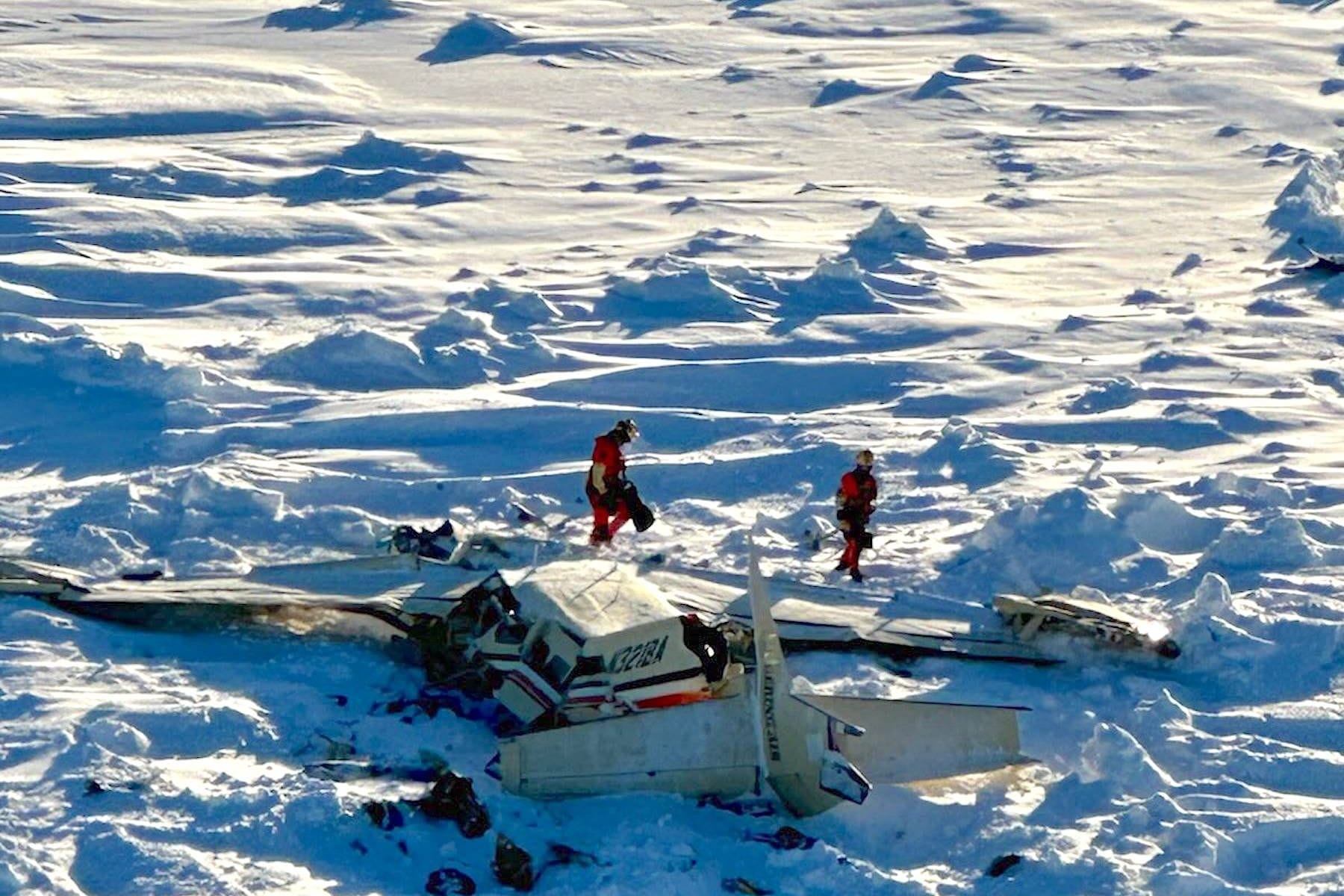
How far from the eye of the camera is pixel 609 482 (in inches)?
596

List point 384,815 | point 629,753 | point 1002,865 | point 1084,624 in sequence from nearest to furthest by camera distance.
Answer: point 1002,865, point 384,815, point 629,753, point 1084,624

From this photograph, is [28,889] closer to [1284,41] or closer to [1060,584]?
[1060,584]

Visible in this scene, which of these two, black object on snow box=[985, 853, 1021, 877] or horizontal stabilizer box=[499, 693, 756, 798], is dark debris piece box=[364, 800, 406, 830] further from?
black object on snow box=[985, 853, 1021, 877]

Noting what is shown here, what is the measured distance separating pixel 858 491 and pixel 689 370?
5344 millimetres

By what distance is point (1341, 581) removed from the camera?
48.7ft

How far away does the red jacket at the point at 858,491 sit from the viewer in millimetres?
14648

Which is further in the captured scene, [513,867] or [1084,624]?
[1084,624]

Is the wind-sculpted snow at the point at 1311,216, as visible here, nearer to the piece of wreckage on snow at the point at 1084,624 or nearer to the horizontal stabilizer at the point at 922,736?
the piece of wreckage on snow at the point at 1084,624

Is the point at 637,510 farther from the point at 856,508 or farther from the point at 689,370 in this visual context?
the point at 689,370

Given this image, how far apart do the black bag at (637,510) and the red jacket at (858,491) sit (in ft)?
4.90

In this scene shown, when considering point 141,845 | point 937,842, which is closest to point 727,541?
point 937,842

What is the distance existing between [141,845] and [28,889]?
676mm

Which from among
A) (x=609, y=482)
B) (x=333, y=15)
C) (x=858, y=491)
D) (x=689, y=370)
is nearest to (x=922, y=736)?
(x=858, y=491)

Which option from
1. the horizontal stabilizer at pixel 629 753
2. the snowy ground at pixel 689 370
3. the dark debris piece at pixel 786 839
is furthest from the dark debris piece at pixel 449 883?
the dark debris piece at pixel 786 839
